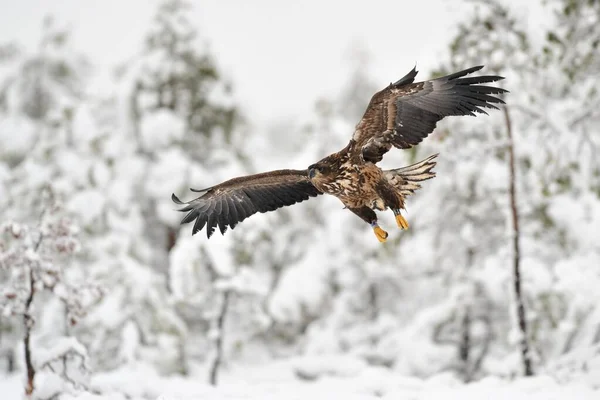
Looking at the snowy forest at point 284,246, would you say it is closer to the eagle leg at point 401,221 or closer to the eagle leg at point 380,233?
the eagle leg at point 380,233

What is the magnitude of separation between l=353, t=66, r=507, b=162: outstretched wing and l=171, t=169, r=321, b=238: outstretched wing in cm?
101

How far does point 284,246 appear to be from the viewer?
15.6 meters

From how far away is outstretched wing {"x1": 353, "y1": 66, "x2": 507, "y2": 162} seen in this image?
503cm

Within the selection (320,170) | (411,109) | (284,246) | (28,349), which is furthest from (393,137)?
(284,246)

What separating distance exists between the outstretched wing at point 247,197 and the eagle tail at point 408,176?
0.90m

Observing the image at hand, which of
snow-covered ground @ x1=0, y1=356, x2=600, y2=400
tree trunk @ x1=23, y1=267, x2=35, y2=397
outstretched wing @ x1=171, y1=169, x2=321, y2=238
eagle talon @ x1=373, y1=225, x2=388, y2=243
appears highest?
outstretched wing @ x1=171, y1=169, x2=321, y2=238

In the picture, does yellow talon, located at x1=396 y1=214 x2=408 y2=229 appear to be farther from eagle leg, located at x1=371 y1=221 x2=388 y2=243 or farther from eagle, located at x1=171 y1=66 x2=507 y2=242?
eagle leg, located at x1=371 y1=221 x2=388 y2=243

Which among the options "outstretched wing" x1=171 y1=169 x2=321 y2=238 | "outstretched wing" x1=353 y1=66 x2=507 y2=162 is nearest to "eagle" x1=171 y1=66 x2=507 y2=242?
"outstretched wing" x1=353 y1=66 x2=507 y2=162

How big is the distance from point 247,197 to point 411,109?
194 centimetres

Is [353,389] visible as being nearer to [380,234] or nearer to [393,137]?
[380,234]

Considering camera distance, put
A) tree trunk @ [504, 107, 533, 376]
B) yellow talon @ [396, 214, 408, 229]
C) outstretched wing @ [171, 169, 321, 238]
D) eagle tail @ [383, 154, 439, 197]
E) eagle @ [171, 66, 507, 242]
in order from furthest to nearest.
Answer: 1. tree trunk @ [504, 107, 533, 376]
2. outstretched wing @ [171, 169, 321, 238]
3. eagle tail @ [383, 154, 439, 197]
4. yellow talon @ [396, 214, 408, 229]
5. eagle @ [171, 66, 507, 242]

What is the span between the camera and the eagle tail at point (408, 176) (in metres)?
5.38

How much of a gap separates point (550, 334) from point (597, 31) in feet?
16.4

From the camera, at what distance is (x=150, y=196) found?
1370 centimetres
